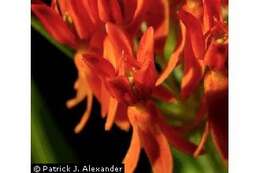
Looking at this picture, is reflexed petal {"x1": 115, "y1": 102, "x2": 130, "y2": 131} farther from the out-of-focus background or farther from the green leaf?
the green leaf

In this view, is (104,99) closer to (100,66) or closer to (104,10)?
(100,66)

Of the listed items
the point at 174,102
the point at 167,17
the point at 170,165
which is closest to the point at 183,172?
the point at 170,165

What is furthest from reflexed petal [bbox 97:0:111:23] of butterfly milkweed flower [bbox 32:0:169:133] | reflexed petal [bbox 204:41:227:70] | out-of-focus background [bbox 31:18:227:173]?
reflexed petal [bbox 204:41:227:70]

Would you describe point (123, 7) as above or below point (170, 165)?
above

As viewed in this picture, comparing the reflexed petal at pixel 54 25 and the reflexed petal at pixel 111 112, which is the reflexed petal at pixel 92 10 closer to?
the reflexed petal at pixel 54 25

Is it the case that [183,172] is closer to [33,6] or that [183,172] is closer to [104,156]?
[104,156]
